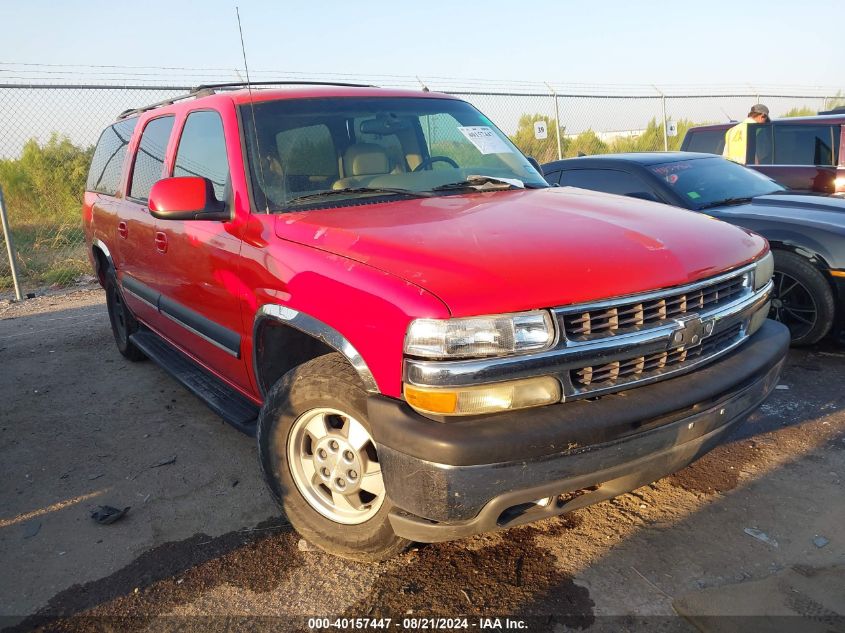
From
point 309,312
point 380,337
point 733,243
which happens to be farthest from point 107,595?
point 733,243

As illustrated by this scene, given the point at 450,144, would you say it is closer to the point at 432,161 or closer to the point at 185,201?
the point at 432,161

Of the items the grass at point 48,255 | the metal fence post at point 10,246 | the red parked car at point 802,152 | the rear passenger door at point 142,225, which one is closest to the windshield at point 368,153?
the rear passenger door at point 142,225

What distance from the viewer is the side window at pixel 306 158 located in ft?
10.7

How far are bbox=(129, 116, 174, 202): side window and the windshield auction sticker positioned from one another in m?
1.80

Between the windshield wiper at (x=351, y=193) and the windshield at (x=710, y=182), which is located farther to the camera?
the windshield at (x=710, y=182)

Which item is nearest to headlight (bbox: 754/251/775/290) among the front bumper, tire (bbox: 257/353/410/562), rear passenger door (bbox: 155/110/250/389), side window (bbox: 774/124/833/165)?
the front bumper

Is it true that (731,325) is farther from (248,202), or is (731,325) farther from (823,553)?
(248,202)

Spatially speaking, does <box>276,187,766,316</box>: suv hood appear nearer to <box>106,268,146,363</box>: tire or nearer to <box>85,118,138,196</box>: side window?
<box>85,118,138,196</box>: side window

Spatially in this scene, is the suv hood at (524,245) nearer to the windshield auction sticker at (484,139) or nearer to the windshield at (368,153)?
the windshield at (368,153)

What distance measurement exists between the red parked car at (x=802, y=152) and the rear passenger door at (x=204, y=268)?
6060 mm

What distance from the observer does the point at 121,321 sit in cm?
567

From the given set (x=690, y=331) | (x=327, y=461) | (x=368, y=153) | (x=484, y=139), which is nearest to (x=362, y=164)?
(x=368, y=153)

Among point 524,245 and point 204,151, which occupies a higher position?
point 204,151

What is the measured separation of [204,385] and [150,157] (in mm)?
1583
